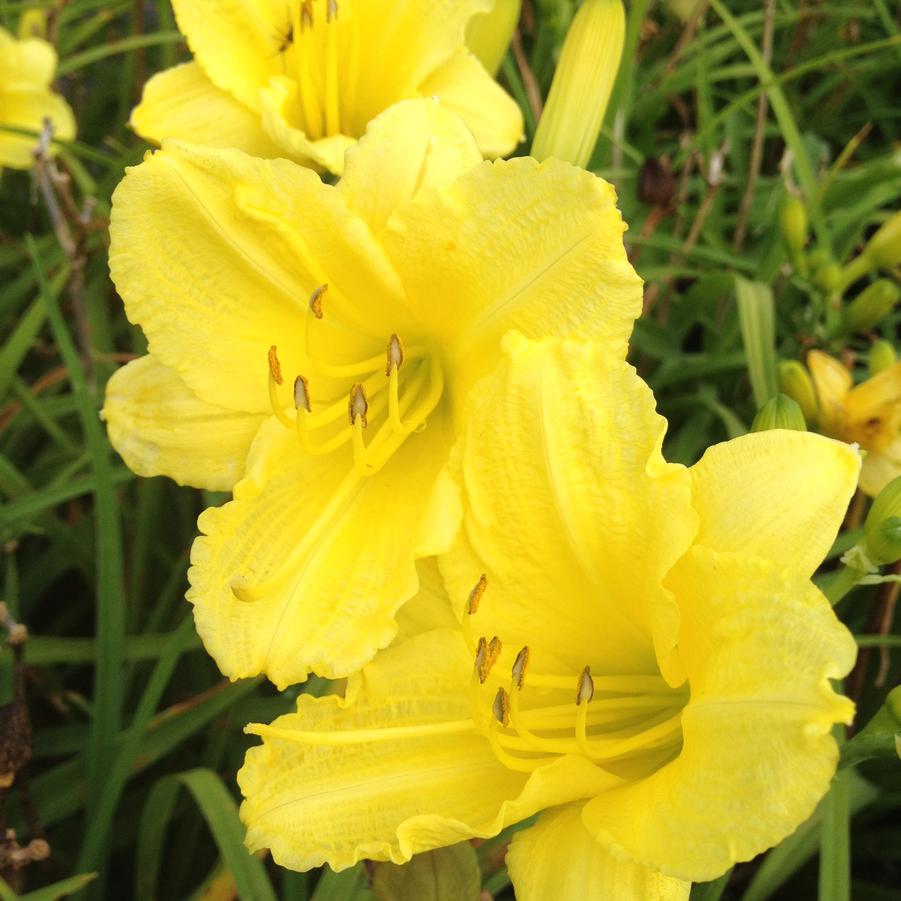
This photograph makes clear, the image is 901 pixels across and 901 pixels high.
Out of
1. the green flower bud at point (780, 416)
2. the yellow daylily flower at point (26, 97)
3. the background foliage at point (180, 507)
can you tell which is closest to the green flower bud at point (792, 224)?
the background foliage at point (180, 507)

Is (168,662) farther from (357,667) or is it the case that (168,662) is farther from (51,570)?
(51,570)

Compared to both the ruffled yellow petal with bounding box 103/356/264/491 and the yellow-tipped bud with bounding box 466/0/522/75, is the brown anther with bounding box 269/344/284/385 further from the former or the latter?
the yellow-tipped bud with bounding box 466/0/522/75

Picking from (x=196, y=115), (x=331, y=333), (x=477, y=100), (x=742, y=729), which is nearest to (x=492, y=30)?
(x=477, y=100)

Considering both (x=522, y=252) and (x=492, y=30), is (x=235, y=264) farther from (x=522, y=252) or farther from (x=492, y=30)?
(x=492, y=30)

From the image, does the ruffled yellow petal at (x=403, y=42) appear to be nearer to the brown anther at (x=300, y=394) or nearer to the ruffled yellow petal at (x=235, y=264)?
the ruffled yellow petal at (x=235, y=264)

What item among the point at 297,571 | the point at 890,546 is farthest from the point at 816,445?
the point at 297,571

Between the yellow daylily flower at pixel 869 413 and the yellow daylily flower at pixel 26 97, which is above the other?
the yellow daylily flower at pixel 26 97

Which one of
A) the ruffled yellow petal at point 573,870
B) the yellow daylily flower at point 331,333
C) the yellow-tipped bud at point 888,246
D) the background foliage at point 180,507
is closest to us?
the ruffled yellow petal at point 573,870
